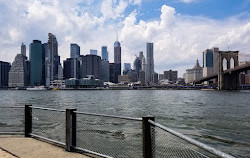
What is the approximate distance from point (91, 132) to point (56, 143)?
9.05 meters

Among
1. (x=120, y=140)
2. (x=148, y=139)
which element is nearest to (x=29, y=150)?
(x=148, y=139)

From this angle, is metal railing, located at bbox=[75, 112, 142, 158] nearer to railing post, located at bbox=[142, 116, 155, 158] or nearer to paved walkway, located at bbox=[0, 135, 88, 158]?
paved walkway, located at bbox=[0, 135, 88, 158]

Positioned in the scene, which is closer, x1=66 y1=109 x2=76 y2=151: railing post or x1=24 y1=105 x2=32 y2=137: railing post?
x1=66 y1=109 x2=76 y2=151: railing post

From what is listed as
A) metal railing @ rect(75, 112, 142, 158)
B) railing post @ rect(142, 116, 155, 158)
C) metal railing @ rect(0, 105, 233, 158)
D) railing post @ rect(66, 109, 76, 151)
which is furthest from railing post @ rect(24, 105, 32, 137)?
railing post @ rect(142, 116, 155, 158)

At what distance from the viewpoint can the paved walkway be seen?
6484mm

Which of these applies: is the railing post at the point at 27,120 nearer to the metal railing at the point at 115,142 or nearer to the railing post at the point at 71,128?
the metal railing at the point at 115,142

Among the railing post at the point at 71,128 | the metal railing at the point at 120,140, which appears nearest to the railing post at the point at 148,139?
the metal railing at the point at 120,140

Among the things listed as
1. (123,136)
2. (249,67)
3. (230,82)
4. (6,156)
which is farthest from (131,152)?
(230,82)

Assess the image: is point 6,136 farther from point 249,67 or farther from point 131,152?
point 249,67

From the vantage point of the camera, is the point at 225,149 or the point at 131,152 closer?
the point at 131,152

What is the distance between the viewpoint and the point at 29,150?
22.8 ft

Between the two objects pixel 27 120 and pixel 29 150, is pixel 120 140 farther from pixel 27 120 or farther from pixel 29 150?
pixel 29 150

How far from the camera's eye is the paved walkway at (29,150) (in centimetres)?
648

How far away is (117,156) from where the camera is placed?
10.9 meters
